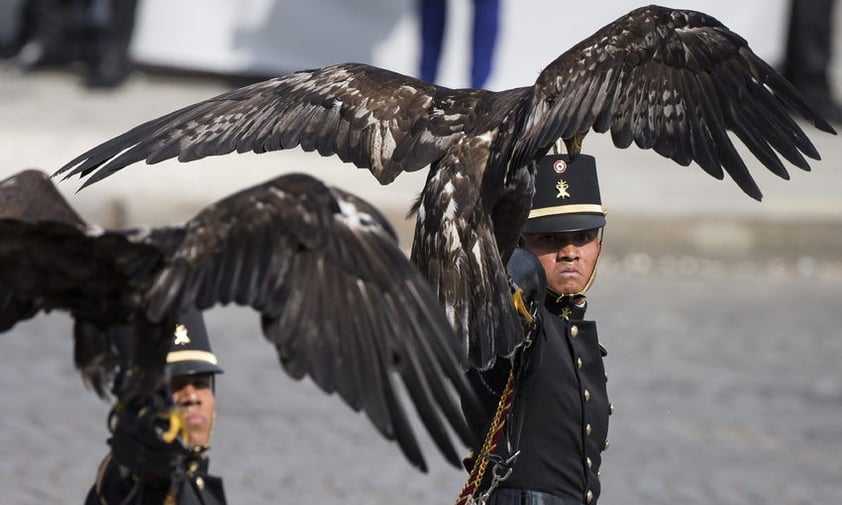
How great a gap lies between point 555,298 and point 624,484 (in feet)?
8.04

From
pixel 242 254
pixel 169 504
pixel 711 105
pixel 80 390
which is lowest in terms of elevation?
pixel 80 390

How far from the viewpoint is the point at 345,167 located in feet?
40.9

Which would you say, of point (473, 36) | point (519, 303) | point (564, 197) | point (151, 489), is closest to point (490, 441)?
point (519, 303)

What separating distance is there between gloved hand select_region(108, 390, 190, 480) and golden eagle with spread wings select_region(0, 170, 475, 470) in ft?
0.31

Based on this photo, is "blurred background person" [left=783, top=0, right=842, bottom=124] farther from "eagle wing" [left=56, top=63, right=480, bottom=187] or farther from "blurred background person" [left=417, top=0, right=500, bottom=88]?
"eagle wing" [left=56, top=63, right=480, bottom=187]

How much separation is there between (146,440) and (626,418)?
4428 millimetres

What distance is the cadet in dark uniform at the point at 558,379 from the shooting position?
4.93 meters

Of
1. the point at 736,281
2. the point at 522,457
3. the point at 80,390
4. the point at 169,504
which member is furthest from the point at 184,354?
the point at 736,281

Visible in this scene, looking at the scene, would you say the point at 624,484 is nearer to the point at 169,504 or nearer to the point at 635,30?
the point at 635,30

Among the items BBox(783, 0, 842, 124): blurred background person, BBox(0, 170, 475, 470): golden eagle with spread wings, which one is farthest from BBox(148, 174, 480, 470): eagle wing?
BBox(783, 0, 842, 124): blurred background person

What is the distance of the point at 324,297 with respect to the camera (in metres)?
4.12

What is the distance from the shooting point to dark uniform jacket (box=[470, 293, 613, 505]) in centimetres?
492

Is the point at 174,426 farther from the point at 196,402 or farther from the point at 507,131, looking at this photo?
the point at 507,131

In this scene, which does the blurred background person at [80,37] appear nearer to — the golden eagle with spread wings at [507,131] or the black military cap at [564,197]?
the golden eagle with spread wings at [507,131]
